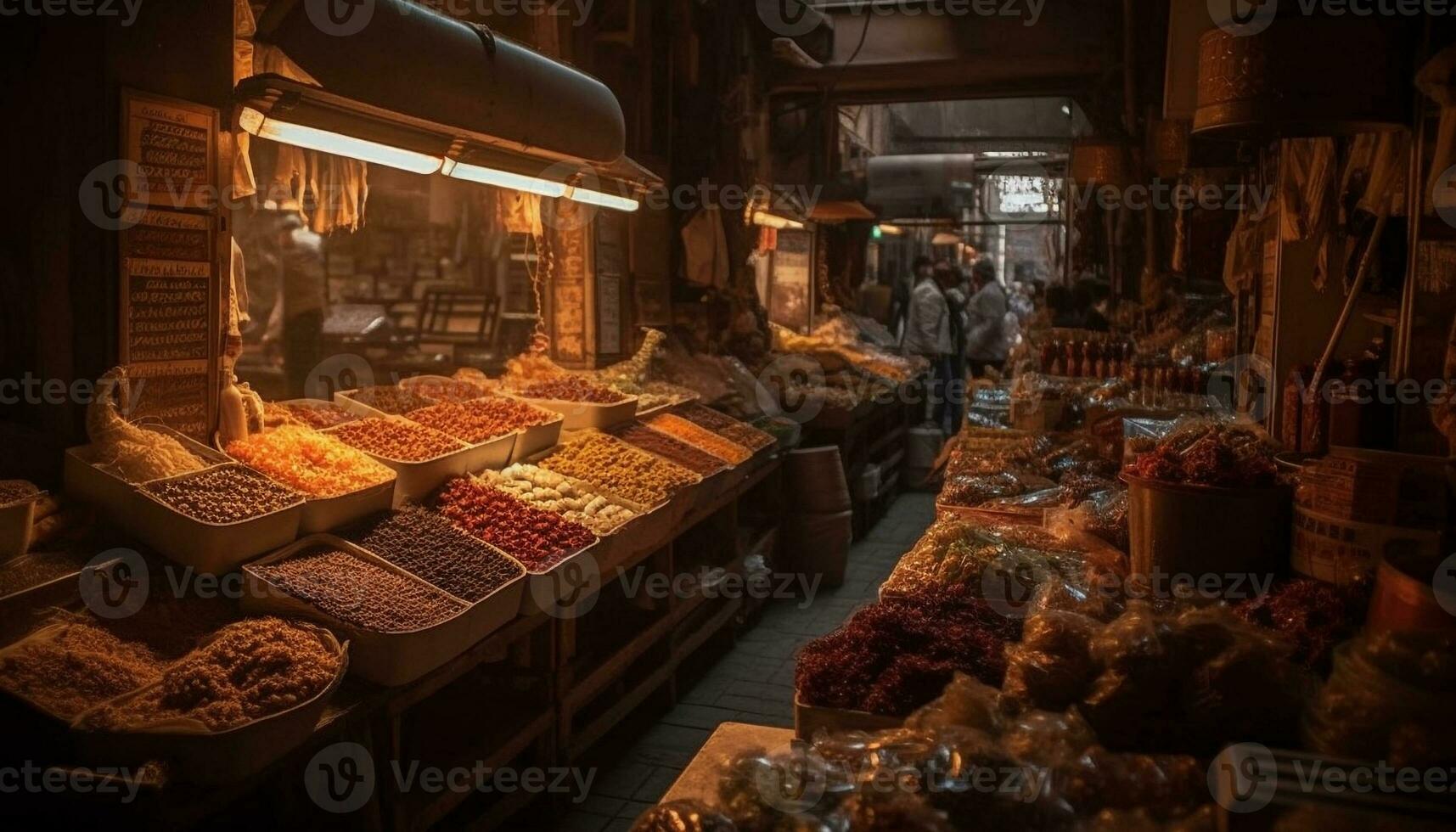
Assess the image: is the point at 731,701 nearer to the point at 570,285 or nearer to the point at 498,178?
the point at 498,178

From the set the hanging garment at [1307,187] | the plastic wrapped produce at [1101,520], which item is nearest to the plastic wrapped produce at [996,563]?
the plastic wrapped produce at [1101,520]

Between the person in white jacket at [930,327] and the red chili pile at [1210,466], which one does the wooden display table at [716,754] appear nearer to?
the red chili pile at [1210,466]

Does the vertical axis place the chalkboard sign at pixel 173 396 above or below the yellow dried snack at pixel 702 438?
above

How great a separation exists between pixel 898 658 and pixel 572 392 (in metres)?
3.85

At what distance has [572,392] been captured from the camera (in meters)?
5.92

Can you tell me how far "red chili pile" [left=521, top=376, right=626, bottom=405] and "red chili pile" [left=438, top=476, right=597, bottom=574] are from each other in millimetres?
1410

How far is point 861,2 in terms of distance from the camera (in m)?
9.88

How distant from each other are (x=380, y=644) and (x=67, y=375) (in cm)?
132

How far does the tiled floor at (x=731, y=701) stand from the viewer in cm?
431

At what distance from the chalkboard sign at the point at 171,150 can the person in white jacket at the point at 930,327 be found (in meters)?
10.2

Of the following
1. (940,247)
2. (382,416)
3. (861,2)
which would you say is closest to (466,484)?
(382,416)

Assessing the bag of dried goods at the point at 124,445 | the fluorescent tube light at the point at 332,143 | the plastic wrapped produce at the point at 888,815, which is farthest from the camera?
the fluorescent tube light at the point at 332,143

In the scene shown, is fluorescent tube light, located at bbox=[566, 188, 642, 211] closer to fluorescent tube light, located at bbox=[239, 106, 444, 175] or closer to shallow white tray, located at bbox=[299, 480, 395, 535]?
fluorescent tube light, located at bbox=[239, 106, 444, 175]

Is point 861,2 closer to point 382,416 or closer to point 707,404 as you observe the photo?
point 707,404
